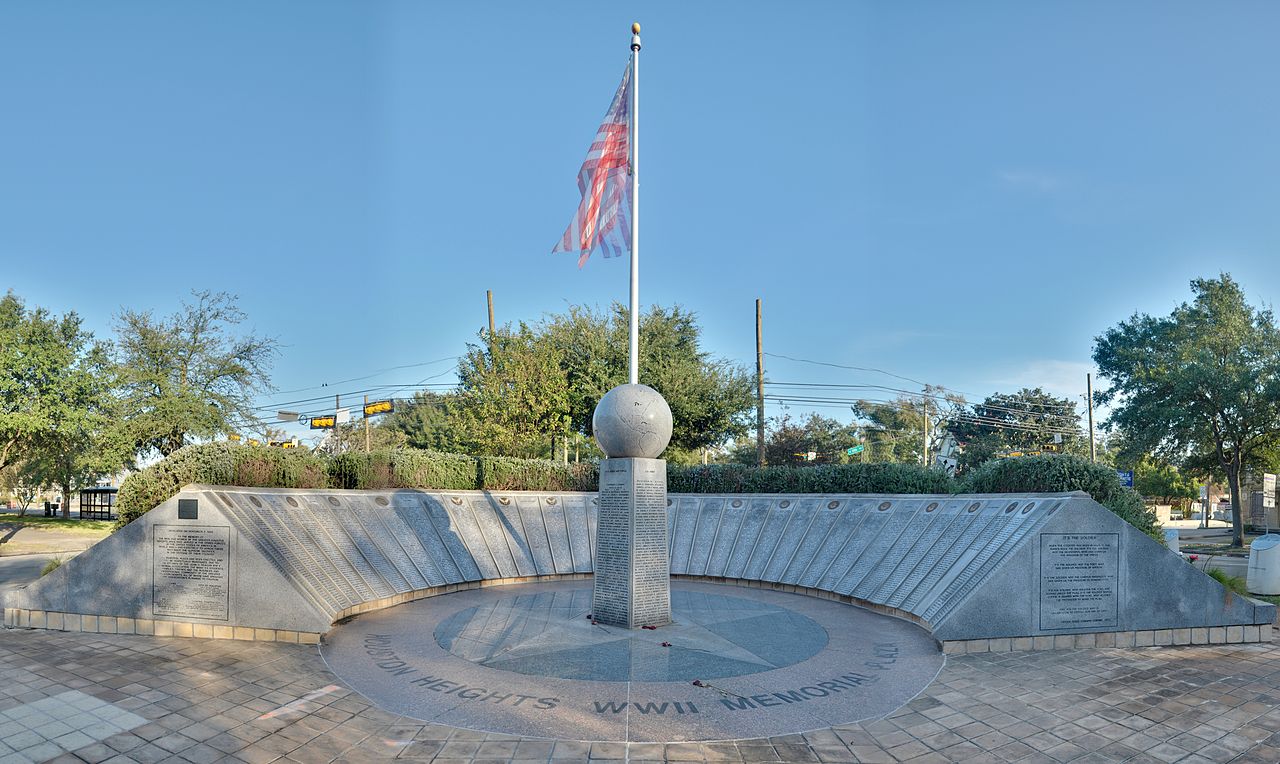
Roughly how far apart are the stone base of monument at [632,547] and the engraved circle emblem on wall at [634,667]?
29cm

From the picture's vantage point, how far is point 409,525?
12445 mm

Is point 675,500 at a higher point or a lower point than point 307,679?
higher

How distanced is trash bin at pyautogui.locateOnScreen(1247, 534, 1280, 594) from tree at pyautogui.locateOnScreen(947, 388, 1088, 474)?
4661 cm

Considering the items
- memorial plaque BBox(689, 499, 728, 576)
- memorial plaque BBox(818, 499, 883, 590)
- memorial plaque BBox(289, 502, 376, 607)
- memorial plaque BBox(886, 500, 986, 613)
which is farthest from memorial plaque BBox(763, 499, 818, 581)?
memorial plaque BBox(289, 502, 376, 607)

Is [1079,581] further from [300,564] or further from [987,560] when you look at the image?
[300,564]

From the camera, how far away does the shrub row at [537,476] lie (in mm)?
10609

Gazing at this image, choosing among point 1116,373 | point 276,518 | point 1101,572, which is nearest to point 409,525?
point 276,518

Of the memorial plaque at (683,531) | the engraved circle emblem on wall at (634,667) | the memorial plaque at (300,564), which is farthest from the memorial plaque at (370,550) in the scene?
the memorial plaque at (683,531)

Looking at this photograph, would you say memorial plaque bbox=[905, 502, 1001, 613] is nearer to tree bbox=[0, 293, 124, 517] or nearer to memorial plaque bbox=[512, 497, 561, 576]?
memorial plaque bbox=[512, 497, 561, 576]

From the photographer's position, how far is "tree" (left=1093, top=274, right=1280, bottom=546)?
92.3 feet

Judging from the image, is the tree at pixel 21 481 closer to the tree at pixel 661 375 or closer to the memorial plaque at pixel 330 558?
the tree at pixel 661 375

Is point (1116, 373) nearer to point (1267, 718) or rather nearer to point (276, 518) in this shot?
point (1267, 718)

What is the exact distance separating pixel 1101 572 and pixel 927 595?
217 cm

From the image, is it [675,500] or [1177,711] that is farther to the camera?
[675,500]
